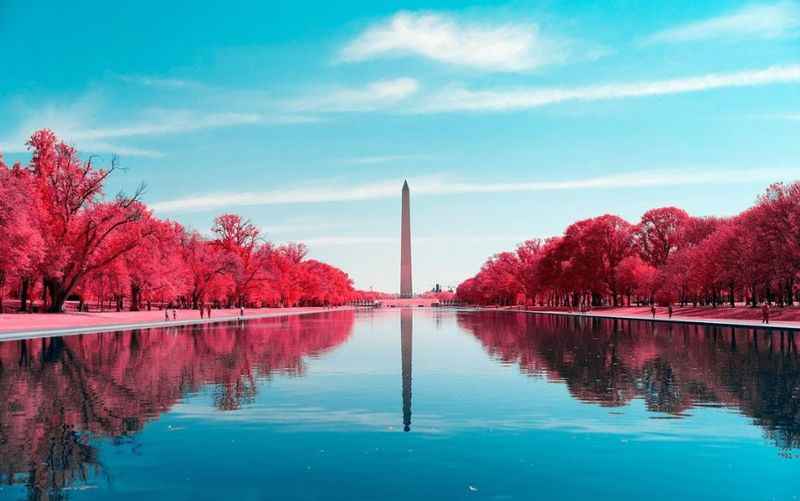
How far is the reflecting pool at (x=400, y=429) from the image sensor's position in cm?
826

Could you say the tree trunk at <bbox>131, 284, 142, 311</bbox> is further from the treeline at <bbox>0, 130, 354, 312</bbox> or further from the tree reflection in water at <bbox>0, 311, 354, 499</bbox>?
the tree reflection in water at <bbox>0, 311, 354, 499</bbox>

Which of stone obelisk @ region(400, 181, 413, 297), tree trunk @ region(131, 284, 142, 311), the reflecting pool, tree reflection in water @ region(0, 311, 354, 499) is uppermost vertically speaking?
stone obelisk @ region(400, 181, 413, 297)

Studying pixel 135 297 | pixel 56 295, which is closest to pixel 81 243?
pixel 56 295

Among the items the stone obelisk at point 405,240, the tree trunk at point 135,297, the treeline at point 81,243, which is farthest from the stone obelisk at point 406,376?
the stone obelisk at point 405,240

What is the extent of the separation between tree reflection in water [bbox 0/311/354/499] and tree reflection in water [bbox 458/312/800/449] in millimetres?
8267

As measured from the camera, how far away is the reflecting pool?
826 cm

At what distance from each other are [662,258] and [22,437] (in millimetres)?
88820

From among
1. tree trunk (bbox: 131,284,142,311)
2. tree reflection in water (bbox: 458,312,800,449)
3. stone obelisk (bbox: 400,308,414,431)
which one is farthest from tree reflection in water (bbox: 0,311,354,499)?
tree trunk (bbox: 131,284,142,311)

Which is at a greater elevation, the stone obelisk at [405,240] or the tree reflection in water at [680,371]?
the stone obelisk at [405,240]

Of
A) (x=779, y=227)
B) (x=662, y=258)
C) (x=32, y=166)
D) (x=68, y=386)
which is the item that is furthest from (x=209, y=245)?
(x=68, y=386)

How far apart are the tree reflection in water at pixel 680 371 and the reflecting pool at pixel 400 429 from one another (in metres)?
0.10

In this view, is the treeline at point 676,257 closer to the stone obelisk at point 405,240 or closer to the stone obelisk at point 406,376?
the stone obelisk at point 405,240

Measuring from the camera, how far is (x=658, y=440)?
10.6 m

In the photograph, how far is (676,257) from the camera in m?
76.2
